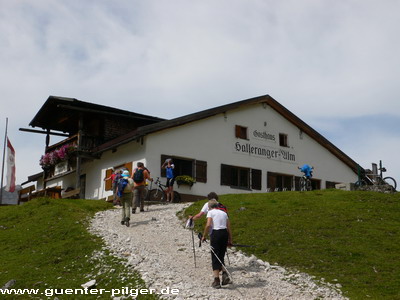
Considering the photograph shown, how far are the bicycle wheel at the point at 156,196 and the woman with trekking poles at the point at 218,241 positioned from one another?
14816 millimetres

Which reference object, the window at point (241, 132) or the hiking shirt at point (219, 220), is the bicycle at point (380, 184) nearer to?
the window at point (241, 132)

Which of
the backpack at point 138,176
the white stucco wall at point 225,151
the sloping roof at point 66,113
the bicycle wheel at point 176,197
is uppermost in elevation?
the sloping roof at point 66,113

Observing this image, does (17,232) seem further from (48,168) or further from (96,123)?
(48,168)

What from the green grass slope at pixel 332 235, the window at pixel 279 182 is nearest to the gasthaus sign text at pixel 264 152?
the window at pixel 279 182

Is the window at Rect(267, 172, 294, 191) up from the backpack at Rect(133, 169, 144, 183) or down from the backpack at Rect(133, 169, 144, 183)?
up

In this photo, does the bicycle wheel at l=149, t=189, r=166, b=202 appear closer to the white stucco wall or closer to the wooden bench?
the white stucco wall

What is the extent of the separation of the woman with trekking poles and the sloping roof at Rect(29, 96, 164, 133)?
20388mm

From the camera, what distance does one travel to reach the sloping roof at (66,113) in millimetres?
32438

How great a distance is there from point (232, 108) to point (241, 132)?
1.53 metres

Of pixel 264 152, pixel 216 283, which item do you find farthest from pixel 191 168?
pixel 216 283

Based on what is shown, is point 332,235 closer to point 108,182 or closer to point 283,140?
point 108,182

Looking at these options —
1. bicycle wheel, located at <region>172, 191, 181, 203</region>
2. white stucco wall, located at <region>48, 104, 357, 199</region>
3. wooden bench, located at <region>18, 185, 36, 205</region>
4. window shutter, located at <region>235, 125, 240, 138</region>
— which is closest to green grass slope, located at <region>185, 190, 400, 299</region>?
bicycle wheel, located at <region>172, 191, 181, 203</region>

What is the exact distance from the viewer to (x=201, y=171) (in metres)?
30.8

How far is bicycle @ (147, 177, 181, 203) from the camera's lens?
27938 mm
